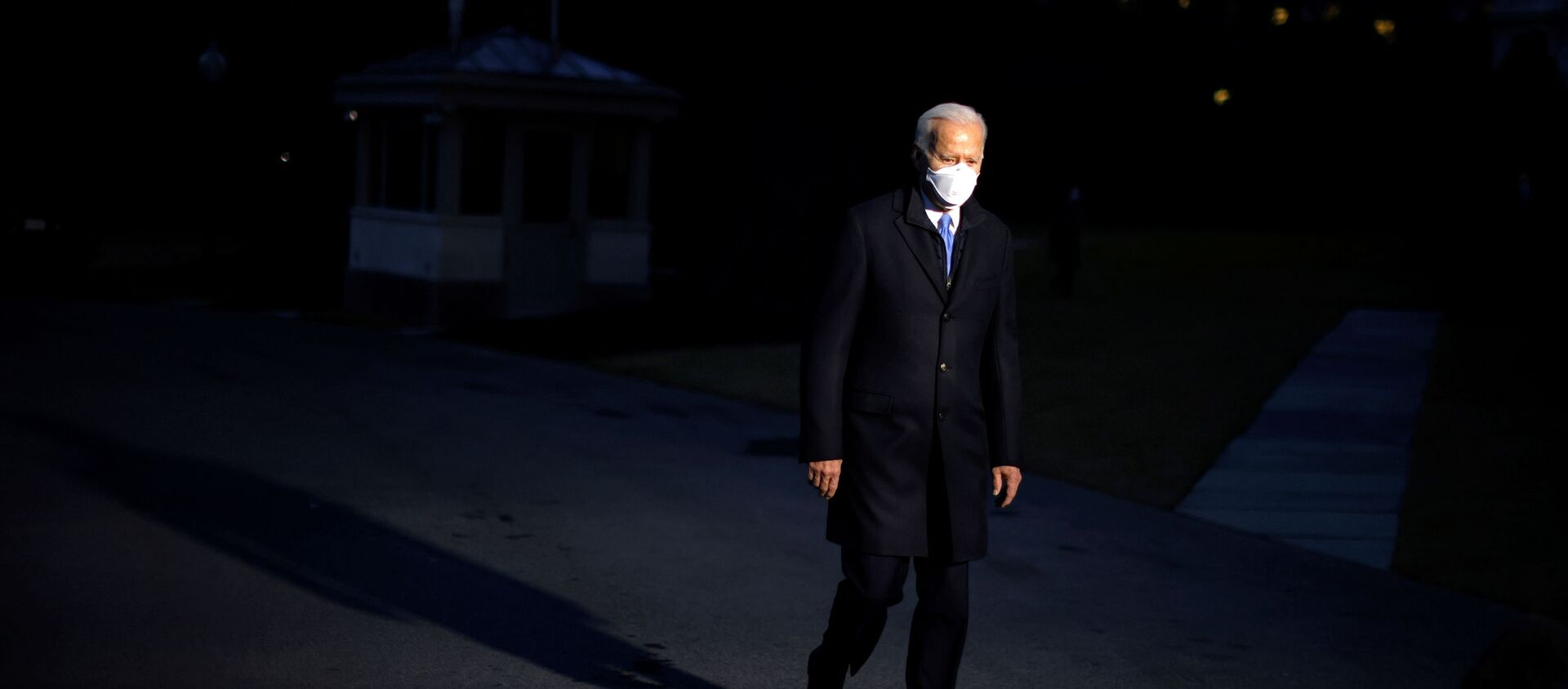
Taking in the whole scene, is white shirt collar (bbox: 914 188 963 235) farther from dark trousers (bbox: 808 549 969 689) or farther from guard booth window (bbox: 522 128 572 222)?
guard booth window (bbox: 522 128 572 222)

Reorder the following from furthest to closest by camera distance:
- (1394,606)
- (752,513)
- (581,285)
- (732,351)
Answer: (581,285)
(732,351)
(752,513)
(1394,606)

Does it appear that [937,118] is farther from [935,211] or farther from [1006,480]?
[1006,480]

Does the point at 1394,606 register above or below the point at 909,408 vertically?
below

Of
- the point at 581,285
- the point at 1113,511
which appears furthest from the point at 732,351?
the point at 1113,511

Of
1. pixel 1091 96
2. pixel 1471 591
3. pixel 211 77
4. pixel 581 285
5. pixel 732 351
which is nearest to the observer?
pixel 1471 591

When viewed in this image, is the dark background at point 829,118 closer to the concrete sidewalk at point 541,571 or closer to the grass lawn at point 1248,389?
the grass lawn at point 1248,389

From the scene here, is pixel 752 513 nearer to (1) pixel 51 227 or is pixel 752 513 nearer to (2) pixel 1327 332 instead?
(2) pixel 1327 332

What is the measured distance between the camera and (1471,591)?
8.44 metres

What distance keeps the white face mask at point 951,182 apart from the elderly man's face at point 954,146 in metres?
0.01

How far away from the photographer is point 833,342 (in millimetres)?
5332

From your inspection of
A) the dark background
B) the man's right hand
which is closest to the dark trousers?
the man's right hand

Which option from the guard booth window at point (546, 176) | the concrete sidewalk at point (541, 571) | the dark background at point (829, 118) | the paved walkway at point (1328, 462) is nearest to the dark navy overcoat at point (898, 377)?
the concrete sidewalk at point (541, 571)

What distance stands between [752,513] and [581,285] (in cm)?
1355

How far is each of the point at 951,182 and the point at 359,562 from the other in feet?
12.9
